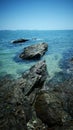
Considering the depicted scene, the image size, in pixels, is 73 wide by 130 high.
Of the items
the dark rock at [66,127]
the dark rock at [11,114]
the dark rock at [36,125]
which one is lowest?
the dark rock at [36,125]

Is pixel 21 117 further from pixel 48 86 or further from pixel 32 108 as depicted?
pixel 48 86

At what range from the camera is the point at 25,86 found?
14477 millimetres

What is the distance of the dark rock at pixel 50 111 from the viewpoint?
31.1ft

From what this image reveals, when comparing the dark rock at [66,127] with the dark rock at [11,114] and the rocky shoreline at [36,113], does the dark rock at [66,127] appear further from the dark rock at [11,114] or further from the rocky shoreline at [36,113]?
the dark rock at [11,114]

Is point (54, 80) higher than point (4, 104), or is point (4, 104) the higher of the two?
point (4, 104)

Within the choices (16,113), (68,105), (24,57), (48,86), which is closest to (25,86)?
(48,86)

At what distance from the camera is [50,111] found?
975cm

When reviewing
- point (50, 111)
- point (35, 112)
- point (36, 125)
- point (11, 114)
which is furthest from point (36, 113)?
point (11, 114)

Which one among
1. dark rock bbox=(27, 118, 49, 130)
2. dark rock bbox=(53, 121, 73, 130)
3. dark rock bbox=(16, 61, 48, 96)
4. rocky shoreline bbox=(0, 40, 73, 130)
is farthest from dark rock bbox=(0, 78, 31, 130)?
dark rock bbox=(16, 61, 48, 96)

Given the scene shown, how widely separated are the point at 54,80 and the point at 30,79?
403cm

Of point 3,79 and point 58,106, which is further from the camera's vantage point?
point 3,79

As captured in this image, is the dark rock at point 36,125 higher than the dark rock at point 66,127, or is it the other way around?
the dark rock at point 66,127

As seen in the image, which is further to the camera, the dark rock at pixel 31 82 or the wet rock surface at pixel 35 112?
the dark rock at pixel 31 82

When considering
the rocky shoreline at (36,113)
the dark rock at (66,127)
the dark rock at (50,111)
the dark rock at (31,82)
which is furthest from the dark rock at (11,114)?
the dark rock at (31,82)
